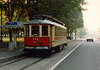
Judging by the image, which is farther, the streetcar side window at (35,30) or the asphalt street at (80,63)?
the streetcar side window at (35,30)

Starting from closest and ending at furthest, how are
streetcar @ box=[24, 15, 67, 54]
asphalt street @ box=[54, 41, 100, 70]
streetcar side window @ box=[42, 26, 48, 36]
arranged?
asphalt street @ box=[54, 41, 100, 70]
streetcar @ box=[24, 15, 67, 54]
streetcar side window @ box=[42, 26, 48, 36]

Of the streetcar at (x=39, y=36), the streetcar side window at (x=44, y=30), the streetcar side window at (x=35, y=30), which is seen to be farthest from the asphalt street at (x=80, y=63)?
the streetcar side window at (x=35, y=30)

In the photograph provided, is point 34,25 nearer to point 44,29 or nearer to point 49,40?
point 44,29

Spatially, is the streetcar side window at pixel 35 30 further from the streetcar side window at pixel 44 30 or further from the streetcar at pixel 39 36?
Answer: the streetcar side window at pixel 44 30

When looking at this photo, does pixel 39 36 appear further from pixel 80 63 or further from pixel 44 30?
pixel 80 63

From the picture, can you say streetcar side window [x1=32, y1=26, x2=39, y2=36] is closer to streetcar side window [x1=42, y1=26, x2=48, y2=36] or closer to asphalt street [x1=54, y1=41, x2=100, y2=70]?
streetcar side window [x1=42, y1=26, x2=48, y2=36]

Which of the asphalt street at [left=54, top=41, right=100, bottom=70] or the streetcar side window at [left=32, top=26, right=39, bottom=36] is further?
the streetcar side window at [left=32, top=26, right=39, bottom=36]

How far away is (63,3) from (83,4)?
17.5ft

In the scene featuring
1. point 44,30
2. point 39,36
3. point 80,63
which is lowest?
point 80,63

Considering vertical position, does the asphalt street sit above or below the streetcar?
below

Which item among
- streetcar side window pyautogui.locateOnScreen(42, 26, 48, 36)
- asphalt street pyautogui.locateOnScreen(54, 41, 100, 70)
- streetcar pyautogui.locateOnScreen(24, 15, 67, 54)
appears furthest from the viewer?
streetcar side window pyautogui.locateOnScreen(42, 26, 48, 36)

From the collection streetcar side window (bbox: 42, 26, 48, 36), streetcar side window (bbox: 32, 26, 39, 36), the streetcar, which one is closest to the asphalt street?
the streetcar

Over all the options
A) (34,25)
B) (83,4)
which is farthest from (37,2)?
(34,25)

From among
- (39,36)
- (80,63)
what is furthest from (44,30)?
(80,63)
